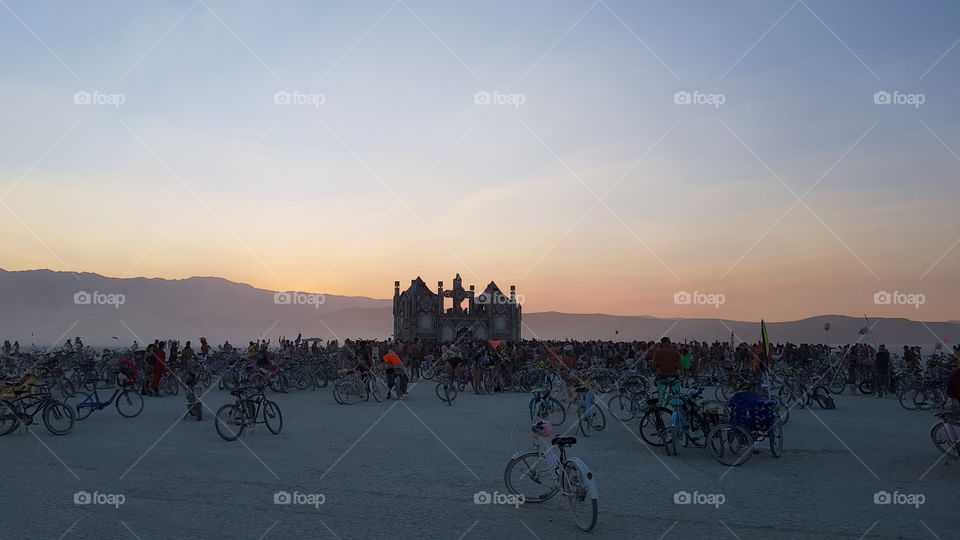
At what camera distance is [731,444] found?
10195 mm

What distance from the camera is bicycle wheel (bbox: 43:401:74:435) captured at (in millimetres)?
12320

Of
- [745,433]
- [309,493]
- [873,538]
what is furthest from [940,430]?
[309,493]

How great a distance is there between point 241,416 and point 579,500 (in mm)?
Answer: 7963

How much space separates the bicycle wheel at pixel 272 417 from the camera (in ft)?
41.6

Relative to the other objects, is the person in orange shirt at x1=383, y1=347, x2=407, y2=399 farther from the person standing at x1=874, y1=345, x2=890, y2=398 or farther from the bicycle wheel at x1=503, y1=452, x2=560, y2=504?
the person standing at x1=874, y1=345, x2=890, y2=398

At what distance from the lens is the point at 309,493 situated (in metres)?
8.04

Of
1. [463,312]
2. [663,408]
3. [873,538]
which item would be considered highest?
[463,312]

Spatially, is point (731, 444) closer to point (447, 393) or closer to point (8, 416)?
point (447, 393)

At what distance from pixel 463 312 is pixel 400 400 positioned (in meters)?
44.8

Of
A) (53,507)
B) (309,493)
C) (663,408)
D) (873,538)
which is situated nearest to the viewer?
(873,538)

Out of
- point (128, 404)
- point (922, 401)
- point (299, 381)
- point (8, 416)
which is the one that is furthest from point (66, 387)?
point (922, 401)

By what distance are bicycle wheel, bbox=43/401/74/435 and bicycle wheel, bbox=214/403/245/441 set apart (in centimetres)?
325

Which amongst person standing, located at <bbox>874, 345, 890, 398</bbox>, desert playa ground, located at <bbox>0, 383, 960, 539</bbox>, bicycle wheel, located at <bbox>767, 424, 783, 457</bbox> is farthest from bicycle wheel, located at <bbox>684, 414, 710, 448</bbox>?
person standing, located at <bbox>874, 345, 890, 398</bbox>

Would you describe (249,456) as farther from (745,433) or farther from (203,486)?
(745,433)
